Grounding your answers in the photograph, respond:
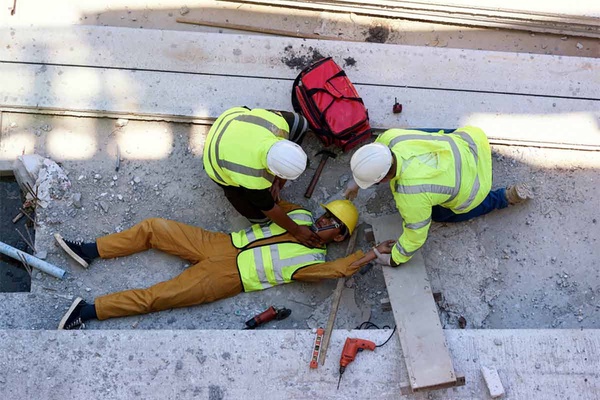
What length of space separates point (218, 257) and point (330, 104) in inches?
60.2

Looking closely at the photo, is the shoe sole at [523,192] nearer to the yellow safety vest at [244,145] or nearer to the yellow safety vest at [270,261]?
Answer: the yellow safety vest at [270,261]

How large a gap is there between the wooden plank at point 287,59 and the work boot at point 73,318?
2.06m

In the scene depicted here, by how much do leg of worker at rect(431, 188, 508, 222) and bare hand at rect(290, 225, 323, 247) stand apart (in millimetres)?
987

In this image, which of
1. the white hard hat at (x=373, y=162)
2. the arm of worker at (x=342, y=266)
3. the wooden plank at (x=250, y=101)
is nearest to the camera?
the white hard hat at (x=373, y=162)

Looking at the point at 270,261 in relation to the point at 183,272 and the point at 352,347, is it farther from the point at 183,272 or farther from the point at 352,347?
the point at 352,347

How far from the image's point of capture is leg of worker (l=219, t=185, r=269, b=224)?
4778 millimetres

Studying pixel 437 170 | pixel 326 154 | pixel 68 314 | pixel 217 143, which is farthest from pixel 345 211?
pixel 68 314

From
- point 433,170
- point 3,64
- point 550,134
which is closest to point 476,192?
point 433,170

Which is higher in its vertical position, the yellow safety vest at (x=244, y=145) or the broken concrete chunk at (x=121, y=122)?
the yellow safety vest at (x=244, y=145)

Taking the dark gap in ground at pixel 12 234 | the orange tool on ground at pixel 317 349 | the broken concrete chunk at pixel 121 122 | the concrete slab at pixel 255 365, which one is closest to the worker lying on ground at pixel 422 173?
the orange tool on ground at pixel 317 349

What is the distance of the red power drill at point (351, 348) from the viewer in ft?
14.2

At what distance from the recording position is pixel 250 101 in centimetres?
534

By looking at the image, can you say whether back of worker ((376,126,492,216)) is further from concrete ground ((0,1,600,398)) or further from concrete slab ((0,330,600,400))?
concrete slab ((0,330,600,400))

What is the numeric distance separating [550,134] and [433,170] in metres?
1.65
